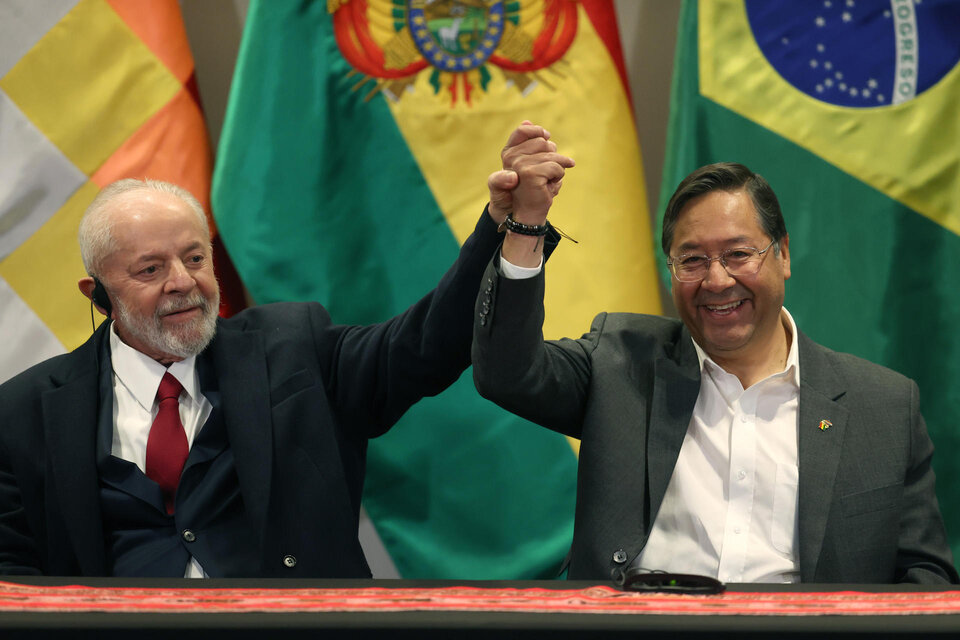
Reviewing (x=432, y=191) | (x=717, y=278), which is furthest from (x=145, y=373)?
(x=717, y=278)

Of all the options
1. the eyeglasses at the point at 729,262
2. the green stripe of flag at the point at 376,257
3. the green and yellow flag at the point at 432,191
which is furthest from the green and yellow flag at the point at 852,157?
the eyeglasses at the point at 729,262

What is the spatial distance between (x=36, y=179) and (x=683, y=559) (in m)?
1.80

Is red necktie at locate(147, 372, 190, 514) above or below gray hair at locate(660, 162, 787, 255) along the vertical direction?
above

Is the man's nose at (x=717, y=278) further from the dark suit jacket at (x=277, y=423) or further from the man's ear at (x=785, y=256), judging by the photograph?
the dark suit jacket at (x=277, y=423)

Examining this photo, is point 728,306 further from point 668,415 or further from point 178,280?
point 178,280

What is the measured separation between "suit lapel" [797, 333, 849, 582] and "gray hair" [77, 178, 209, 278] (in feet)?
3.85

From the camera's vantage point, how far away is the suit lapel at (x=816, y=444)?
1.60m

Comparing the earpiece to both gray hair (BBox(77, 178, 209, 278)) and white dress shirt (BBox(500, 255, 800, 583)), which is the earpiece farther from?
white dress shirt (BBox(500, 255, 800, 583))

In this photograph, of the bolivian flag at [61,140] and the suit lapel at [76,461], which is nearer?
the suit lapel at [76,461]

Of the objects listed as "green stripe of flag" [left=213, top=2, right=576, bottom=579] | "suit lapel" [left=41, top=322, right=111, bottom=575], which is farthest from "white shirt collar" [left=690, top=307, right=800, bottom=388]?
"suit lapel" [left=41, top=322, right=111, bottom=575]

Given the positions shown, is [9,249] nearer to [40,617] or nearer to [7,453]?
[7,453]

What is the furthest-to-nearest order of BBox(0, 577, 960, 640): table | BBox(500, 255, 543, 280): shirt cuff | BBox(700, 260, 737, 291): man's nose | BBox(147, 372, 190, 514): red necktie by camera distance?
BBox(147, 372, 190, 514): red necktie < BBox(700, 260, 737, 291): man's nose < BBox(500, 255, 543, 280): shirt cuff < BBox(0, 577, 960, 640): table

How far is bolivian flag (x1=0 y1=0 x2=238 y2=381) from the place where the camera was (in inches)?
96.4

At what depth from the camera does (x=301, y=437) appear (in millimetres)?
1874
